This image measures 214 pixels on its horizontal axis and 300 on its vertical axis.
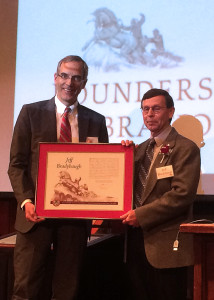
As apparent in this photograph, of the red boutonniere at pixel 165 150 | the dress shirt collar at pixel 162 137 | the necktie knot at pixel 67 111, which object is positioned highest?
the necktie knot at pixel 67 111

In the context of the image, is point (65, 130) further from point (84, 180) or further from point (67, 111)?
point (84, 180)

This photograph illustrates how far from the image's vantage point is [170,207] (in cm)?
235

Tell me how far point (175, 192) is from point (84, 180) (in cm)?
45

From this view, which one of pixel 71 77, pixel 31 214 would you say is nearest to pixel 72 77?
pixel 71 77

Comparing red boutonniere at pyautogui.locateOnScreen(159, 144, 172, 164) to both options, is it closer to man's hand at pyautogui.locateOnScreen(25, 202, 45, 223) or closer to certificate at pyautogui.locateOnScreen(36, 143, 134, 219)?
certificate at pyautogui.locateOnScreen(36, 143, 134, 219)

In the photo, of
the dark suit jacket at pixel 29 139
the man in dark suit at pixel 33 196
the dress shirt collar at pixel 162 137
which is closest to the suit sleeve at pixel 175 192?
the dress shirt collar at pixel 162 137

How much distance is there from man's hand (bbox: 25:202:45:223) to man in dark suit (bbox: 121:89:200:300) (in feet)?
1.32

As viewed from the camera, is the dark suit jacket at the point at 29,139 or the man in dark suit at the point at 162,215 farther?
the dark suit jacket at the point at 29,139

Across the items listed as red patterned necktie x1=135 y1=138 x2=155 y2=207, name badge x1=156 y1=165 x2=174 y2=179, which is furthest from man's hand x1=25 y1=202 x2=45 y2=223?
name badge x1=156 y1=165 x2=174 y2=179

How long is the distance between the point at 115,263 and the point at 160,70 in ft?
4.94

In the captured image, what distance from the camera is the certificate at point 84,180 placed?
2457mm

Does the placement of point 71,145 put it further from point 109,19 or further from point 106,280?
point 109,19

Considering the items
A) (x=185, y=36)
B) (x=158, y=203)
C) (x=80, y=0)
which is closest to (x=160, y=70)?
(x=185, y=36)

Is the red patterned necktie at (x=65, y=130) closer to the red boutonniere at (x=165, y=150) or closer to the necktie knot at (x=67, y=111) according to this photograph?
the necktie knot at (x=67, y=111)
